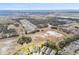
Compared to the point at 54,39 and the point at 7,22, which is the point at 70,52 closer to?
the point at 54,39

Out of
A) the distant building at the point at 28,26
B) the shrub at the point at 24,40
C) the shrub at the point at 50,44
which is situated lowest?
the shrub at the point at 50,44

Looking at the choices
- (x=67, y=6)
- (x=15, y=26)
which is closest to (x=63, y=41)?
(x=67, y=6)

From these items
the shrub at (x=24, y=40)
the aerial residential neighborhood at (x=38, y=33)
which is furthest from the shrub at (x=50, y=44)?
the shrub at (x=24, y=40)

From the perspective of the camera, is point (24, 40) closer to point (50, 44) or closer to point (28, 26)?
point (28, 26)

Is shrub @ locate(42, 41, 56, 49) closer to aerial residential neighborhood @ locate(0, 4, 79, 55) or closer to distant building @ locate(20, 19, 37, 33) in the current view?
aerial residential neighborhood @ locate(0, 4, 79, 55)

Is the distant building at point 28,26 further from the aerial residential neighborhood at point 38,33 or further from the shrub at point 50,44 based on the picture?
the shrub at point 50,44

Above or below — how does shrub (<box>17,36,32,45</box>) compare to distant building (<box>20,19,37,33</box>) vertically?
below

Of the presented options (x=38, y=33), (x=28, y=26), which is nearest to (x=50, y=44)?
(x=38, y=33)

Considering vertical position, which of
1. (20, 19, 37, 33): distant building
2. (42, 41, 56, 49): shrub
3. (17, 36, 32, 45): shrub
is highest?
(20, 19, 37, 33): distant building

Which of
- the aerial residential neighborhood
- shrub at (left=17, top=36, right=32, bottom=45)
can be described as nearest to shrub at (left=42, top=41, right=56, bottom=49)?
the aerial residential neighborhood

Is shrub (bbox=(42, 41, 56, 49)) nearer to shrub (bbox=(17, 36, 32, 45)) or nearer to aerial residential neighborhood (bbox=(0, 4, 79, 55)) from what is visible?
aerial residential neighborhood (bbox=(0, 4, 79, 55))

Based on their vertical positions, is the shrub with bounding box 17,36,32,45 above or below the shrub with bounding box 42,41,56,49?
above
